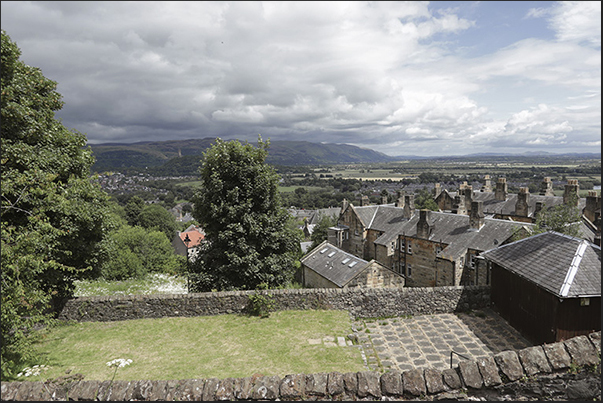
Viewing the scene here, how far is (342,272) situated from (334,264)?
199 cm

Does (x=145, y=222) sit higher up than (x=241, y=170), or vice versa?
(x=241, y=170)

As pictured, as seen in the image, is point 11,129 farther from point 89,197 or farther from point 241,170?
point 241,170

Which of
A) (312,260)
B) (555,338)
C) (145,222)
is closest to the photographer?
(555,338)

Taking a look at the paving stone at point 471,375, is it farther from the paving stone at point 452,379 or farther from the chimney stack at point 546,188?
the chimney stack at point 546,188

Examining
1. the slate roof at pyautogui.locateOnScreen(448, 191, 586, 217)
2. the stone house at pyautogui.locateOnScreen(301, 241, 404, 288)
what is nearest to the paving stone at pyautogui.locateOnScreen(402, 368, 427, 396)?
the stone house at pyautogui.locateOnScreen(301, 241, 404, 288)

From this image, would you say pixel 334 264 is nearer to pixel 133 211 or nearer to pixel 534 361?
pixel 534 361

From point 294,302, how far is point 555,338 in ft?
32.0

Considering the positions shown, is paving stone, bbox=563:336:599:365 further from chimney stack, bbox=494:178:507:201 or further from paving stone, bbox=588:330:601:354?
chimney stack, bbox=494:178:507:201

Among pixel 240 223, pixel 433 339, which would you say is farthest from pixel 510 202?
pixel 240 223

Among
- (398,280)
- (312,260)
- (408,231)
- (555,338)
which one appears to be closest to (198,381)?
(555,338)

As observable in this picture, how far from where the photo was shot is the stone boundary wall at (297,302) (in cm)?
1359

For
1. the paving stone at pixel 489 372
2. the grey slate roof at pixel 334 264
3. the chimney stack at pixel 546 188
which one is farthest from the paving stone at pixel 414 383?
the chimney stack at pixel 546 188

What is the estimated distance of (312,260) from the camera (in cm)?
2823

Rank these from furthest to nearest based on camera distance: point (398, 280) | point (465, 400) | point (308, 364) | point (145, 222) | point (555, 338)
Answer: point (145, 222) < point (398, 280) < point (555, 338) < point (308, 364) < point (465, 400)
